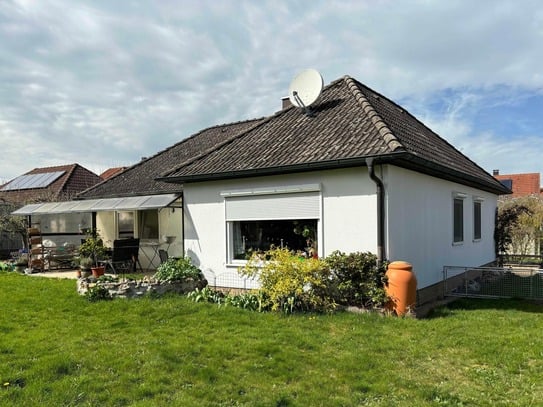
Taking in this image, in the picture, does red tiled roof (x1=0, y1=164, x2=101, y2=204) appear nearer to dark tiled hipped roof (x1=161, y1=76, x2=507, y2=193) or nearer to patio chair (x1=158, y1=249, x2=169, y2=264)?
patio chair (x1=158, y1=249, x2=169, y2=264)

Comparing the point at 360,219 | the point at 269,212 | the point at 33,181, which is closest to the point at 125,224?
the point at 269,212

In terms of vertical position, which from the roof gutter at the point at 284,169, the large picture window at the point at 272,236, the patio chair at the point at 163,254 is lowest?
the patio chair at the point at 163,254

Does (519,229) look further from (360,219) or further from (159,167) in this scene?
(159,167)

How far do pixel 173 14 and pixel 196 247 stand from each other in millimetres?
7234

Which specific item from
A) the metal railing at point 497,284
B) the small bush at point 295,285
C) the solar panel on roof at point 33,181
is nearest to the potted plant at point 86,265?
the small bush at point 295,285

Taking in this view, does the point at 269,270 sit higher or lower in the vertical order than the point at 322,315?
higher

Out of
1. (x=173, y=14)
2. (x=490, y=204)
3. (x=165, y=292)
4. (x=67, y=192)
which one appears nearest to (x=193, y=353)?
(x=165, y=292)

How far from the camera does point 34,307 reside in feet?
37.9

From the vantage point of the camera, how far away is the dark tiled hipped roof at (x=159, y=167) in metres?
19.1

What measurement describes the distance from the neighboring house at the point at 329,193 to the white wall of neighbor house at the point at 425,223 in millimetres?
31

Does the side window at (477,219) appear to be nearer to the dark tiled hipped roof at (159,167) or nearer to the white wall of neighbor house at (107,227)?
the dark tiled hipped roof at (159,167)

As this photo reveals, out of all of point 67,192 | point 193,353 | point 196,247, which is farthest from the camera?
point 67,192

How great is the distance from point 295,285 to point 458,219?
27.5 feet

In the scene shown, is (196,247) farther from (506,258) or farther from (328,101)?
(506,258)
